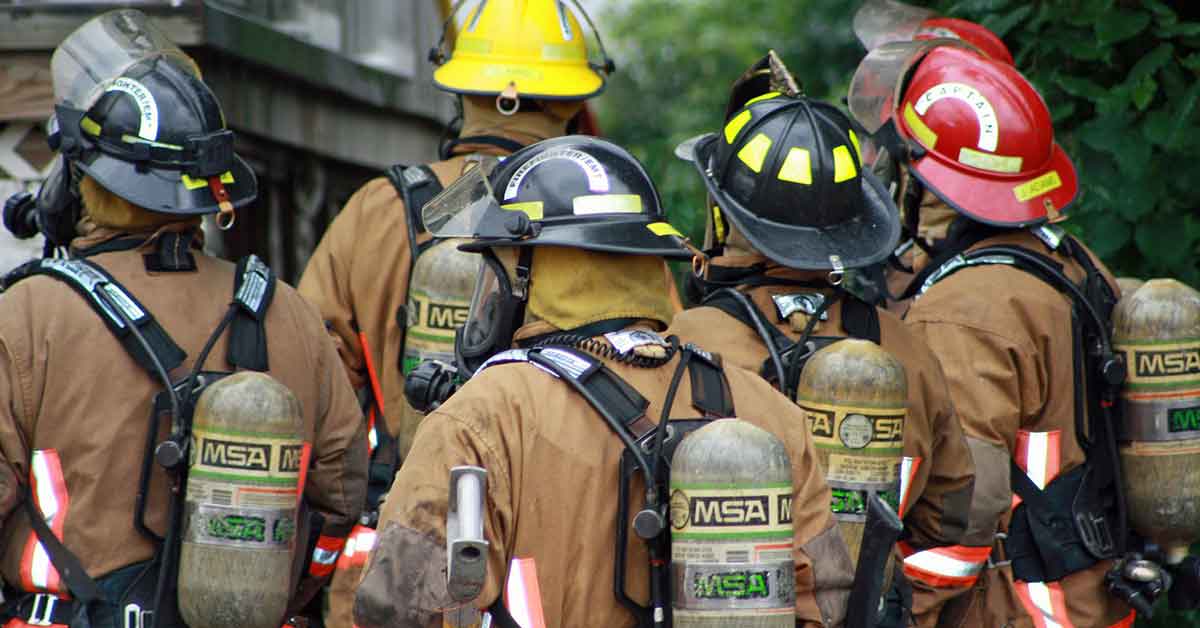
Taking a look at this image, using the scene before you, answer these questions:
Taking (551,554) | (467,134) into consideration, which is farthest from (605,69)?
(551,554)

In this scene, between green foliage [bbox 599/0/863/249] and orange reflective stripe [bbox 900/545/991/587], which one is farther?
green foliage [bbox 599/0/863/249]

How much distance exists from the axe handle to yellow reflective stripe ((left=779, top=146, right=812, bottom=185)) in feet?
4.11

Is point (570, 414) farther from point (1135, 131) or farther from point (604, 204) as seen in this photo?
point (1135, 131)

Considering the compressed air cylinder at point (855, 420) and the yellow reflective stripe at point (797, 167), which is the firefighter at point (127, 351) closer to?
the compressed air cylinder at point (855, 420)

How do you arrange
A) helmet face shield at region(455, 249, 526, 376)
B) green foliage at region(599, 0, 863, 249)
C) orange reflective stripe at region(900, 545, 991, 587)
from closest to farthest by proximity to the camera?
helmet face shield at region(455, 249, 526, 376) → orange reflective stripe at region(900, 545, 991, 587) → green foliage at region(599, 0, 863, 249)

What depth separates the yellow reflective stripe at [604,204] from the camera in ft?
11.9

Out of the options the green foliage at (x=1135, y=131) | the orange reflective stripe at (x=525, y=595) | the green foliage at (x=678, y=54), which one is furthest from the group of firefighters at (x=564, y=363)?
the green foliage at (x=678, y=54)

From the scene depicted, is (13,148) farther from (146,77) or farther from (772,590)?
(772,590)

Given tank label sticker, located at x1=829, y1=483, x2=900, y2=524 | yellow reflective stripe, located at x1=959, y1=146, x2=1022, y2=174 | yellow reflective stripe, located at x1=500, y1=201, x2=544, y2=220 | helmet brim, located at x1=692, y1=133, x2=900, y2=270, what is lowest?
tank label sticker, located at x1=829, y1=483, x2=900, y2=524

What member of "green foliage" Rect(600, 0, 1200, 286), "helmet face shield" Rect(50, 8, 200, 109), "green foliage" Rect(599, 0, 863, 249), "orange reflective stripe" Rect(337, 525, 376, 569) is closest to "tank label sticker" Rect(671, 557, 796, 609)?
"helmet face shield" Rect(50, 8, 200, 109)

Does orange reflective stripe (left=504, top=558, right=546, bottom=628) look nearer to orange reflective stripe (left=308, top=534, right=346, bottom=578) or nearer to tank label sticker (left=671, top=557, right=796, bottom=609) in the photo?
tank label sticker (left=671, top=557, right=796, bottom=609)

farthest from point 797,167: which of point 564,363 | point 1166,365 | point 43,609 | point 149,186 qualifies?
point 43,609

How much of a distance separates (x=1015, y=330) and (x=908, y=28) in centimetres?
184

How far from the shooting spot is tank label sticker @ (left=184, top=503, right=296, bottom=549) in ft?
13.8
